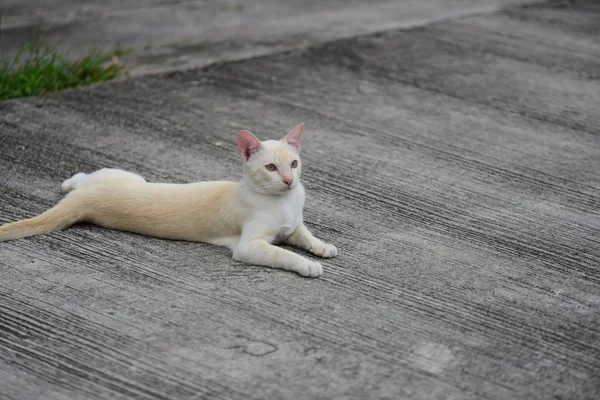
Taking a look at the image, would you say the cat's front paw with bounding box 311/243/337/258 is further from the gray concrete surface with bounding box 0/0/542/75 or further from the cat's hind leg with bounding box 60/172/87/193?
the gray concrete surface with bounding box 0/0/542/75

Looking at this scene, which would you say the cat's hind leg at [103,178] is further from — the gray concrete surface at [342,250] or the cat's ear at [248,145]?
the cat's ear at [248,145]

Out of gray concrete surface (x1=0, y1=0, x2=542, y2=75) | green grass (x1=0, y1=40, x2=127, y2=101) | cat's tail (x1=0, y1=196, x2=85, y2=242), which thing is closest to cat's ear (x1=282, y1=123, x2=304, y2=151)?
cat's tail (x1=0, y1=196, x2=85, y2=242)

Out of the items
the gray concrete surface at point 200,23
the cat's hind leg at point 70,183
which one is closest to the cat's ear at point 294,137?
the cat's hind leg at point 70,183

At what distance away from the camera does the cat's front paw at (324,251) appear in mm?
3828

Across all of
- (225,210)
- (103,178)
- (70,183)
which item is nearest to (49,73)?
(70,183)

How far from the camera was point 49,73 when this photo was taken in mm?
5996

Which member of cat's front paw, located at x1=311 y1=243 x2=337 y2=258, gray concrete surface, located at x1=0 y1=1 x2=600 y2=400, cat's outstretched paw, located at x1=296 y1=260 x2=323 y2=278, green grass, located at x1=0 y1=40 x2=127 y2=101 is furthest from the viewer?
green grass, located at x1=0 y1=40 x2=127 y2=101

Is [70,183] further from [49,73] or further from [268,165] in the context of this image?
[49,73]

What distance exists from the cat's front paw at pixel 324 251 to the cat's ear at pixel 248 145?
0.50 metres

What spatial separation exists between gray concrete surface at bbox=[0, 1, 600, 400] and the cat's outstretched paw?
3 centimetres

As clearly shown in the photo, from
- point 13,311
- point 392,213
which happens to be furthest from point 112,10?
point 13,311

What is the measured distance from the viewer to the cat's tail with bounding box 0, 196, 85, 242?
386 centimetres

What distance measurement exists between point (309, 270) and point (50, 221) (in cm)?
122

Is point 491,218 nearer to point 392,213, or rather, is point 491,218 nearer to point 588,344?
point 392,213
